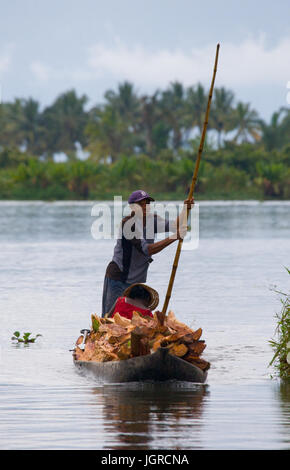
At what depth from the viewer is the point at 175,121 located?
97.1m

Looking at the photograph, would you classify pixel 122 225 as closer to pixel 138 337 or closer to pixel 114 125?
pixel 138 337

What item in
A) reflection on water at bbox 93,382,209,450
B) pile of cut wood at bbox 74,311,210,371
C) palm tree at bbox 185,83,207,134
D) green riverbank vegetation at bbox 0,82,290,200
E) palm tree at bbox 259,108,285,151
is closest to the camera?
reflection on water at bbox 93,382,209,450

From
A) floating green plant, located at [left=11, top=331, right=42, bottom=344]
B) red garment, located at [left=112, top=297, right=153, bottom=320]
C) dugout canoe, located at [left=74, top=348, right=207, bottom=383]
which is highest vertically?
red garment, located at [left=112, top=297, right=153, bottom=320]

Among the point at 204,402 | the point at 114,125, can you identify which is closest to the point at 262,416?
the point at 204,402

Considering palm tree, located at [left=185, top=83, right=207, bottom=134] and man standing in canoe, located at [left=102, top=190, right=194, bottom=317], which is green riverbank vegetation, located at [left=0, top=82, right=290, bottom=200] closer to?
palm tree, located at [left=185, top=83, right=207, bottom=134]

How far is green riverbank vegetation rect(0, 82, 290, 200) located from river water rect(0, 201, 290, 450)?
40.9 metres

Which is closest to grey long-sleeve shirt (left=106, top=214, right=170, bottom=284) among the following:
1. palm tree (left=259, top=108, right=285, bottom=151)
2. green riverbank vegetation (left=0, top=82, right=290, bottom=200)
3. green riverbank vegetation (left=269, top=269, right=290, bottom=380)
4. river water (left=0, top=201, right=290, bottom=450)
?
river water (left=0, top=201, right=290, bottom=450)

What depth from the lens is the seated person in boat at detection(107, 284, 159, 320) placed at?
10227 mm

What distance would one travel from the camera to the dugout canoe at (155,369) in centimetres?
931

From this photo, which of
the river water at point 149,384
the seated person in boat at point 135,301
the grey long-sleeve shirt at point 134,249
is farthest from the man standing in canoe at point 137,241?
the river water at point 149,384

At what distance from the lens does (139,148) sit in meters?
95.4

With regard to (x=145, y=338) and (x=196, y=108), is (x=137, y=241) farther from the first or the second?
(x=196, y=108)

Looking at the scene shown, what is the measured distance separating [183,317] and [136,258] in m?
6.10

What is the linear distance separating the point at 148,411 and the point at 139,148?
286ft
